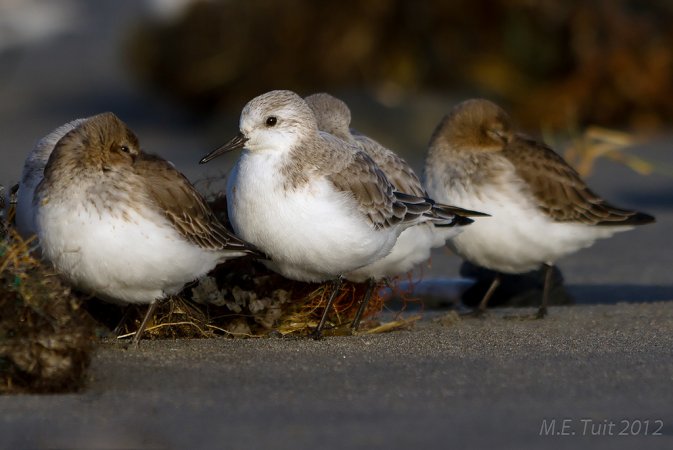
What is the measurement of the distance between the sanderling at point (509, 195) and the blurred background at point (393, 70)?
4.07 meters

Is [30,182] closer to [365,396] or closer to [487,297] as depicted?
[365,396]

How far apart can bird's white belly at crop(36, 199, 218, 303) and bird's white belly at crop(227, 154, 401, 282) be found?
0.44 m

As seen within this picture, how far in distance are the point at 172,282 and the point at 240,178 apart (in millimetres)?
627

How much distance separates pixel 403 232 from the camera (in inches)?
249

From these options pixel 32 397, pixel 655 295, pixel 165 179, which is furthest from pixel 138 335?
pixel 655 295

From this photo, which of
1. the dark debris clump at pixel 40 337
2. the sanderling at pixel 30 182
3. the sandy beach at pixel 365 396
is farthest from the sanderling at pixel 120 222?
the dark debris clump at pixel 40 337

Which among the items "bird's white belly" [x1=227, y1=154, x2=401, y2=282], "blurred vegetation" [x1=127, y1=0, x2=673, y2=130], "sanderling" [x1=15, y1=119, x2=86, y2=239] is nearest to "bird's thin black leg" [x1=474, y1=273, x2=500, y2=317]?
"bird's white belly" [x1=227, y1=154, x2=401, y2=282]

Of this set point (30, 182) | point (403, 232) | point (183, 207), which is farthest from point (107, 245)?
point (403, 232)

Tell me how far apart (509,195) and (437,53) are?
327 inches

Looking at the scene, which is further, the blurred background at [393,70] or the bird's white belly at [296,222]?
the blurred background at [393,70]

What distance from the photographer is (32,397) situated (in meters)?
4.40

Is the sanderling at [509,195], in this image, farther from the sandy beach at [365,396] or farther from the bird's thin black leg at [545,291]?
the sandy beach at [365,396]

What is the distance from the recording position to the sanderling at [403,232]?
6277 millimetres

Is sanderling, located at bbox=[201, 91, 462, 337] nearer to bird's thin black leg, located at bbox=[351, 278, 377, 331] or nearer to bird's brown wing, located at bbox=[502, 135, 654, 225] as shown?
bird's thin black leg, located at bbox=[351, 278, 377, 331]
